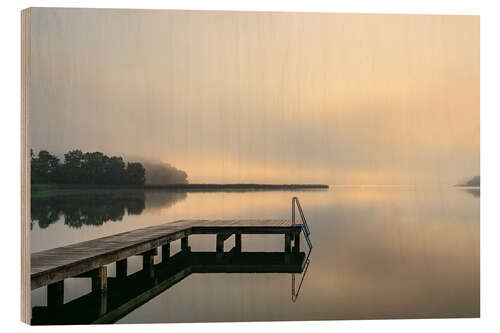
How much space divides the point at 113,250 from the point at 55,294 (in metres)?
0.65

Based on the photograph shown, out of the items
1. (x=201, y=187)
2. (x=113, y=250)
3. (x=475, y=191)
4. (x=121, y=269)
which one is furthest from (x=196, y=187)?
(x=475, y=191)

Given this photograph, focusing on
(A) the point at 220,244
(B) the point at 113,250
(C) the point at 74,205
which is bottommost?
(A) the point at 220,244

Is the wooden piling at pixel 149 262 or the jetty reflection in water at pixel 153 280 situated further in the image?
the wooden piling at pixel 149 262

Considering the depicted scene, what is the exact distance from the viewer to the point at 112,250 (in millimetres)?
5668

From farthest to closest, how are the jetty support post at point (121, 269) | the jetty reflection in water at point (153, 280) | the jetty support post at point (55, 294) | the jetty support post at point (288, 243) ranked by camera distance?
1. the jetty support post at point (288, 243)
2. the jetty support post at point (121, 269)
3. the jetty support post at point (55, 294)
4. the jetty reflection in water at point (153, 280)

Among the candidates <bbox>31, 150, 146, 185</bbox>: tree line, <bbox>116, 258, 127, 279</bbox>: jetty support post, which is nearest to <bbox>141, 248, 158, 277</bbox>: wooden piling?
<bbox>116, 258, 127, 279</bbox>: jetty support post

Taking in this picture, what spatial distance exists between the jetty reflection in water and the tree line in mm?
1145

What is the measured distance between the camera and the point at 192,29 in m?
5.31

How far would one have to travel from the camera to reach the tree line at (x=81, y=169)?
5.10 m

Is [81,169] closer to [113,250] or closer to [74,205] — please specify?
[74,205]

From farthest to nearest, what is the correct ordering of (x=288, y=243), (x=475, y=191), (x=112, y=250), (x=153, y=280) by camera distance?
(x=288, y=243)
(x=153, y=280)
(x=112, y=250)
(x=475, y=191)

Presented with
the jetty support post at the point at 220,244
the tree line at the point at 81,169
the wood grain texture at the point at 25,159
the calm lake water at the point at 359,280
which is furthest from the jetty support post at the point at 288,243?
the wood grain texture at the point at 25,159

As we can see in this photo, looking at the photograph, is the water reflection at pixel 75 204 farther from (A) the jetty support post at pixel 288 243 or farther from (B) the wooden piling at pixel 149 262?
(A) the jetty support post at pixel 288 243

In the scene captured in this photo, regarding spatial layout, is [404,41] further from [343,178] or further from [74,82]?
[74,82]
